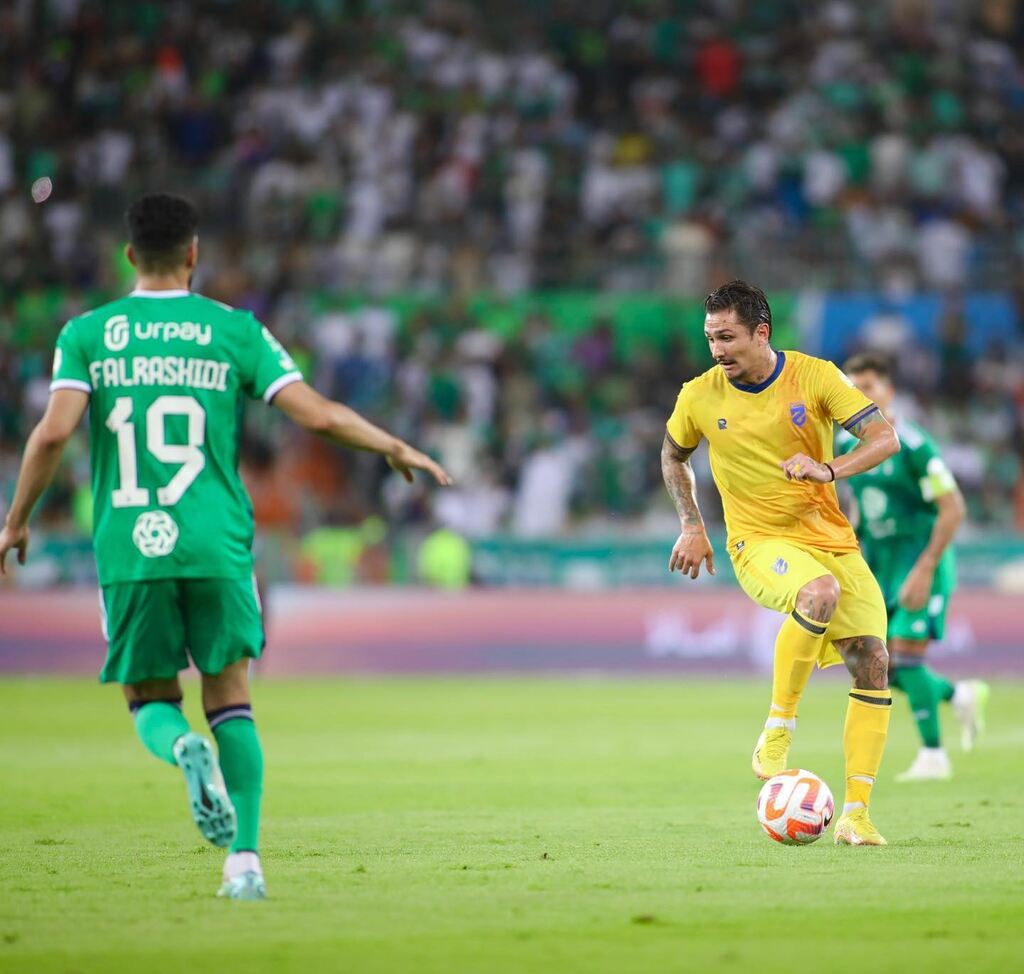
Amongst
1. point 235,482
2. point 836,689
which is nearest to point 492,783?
point 235,482

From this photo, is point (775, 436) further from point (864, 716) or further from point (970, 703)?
point (970, 703)

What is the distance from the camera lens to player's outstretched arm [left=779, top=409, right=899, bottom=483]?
27.2 ft

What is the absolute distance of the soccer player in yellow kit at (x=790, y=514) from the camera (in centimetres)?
865

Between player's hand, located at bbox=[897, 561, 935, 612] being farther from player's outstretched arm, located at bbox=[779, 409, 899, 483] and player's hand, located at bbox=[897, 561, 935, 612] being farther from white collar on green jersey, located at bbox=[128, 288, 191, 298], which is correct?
white collar on green jersey, located at bbox=[128, 288, 191, 298]

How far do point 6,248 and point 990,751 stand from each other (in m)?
17.2

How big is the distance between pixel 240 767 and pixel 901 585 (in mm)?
6601

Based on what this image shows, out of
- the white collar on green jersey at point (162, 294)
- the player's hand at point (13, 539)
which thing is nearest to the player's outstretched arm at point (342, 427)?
the white collar on green jersey at point (162, 294)

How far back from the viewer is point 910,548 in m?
12.3

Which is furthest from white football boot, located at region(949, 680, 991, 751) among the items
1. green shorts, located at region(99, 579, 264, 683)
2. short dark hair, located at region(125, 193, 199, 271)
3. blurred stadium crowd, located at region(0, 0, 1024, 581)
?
blurred stadium crowd, located at region(0, 0, 1024, 581)

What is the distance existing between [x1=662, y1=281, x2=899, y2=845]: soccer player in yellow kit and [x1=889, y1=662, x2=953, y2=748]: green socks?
330cm

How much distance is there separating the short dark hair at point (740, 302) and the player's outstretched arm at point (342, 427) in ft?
8.20

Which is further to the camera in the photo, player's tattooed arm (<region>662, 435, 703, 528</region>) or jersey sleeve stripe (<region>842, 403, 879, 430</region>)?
player's tattooed arm (<region>662, 435, 703, 528</region>)

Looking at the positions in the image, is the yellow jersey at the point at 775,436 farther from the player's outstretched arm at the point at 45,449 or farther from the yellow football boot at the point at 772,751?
the player's outstretched arm at the point at 45,449

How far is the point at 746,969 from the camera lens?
5355 mm
